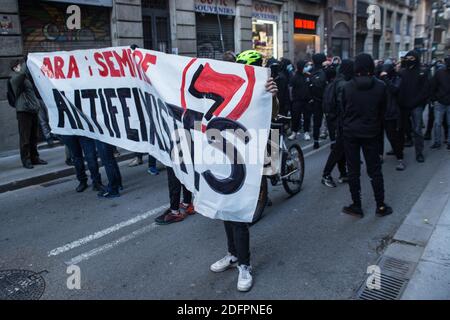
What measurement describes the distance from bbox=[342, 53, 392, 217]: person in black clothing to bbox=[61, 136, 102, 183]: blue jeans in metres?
3.59

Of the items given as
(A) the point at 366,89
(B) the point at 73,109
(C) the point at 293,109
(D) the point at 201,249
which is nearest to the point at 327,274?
(D) the point at 201,249

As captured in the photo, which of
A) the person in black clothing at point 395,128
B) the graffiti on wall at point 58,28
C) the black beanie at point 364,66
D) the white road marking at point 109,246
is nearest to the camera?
the white road marking at point 109,246

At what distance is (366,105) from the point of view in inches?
192

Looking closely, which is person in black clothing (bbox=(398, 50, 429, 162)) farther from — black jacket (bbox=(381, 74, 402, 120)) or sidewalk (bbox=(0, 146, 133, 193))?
sidewalk (bbox=(0, 146, 133, 193))

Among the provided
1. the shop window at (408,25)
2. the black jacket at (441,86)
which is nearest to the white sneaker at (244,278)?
the black jacket at (441,86)

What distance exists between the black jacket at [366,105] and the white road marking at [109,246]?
8.74ft

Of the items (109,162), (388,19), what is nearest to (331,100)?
(109,162)

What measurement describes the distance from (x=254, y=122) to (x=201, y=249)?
1.61 metres

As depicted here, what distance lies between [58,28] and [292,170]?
7.54 m

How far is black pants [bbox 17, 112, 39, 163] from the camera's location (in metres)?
7.92

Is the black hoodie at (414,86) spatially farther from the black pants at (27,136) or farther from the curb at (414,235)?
the black pants at (27,136)

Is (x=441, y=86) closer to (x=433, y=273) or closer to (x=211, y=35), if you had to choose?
(x=433, y=273)

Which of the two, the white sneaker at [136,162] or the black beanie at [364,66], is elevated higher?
the black beanie at [364,66]

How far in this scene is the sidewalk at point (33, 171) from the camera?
275 inches
